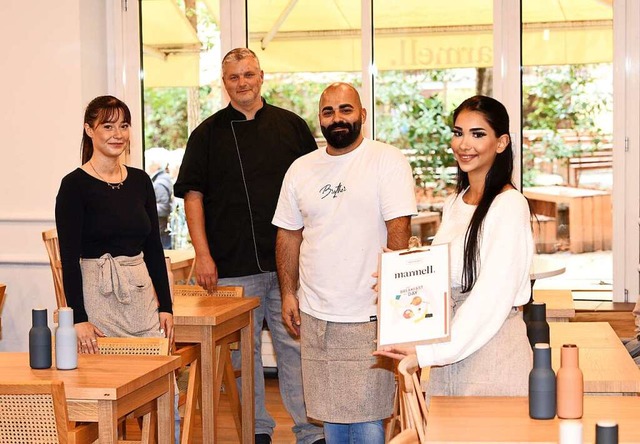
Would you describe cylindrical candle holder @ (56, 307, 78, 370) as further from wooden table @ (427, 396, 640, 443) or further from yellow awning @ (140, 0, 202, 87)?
yellow awning @ (140, 0, 202, 87)

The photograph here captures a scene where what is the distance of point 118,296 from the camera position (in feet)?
13.3

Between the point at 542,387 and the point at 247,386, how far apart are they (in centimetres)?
250

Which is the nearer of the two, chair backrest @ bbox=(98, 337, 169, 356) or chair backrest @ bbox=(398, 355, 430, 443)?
chair backrest @ bbox=(398, 355, 430, 443)

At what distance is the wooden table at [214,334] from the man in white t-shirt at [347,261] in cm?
58

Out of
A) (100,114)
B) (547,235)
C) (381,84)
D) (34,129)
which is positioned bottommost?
(547,235)

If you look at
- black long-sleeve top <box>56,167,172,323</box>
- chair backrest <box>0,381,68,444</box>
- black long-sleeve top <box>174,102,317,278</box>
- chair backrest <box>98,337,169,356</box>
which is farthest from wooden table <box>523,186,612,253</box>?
chair backrest <box>0,381,68,444</box>

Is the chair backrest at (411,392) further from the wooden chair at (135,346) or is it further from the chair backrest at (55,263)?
the chair backrest at (55,263)

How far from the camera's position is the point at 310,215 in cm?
414

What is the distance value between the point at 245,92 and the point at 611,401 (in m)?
2.66

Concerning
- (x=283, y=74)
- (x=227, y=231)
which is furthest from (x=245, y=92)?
(x=283, y=74)

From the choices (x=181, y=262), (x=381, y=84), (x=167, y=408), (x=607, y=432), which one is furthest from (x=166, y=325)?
(x=381, y=84)

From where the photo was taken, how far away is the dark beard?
4.06 metres

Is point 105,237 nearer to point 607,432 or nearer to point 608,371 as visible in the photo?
point 608,371

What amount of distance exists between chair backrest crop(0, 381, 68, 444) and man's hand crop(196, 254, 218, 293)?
208 centimetres
